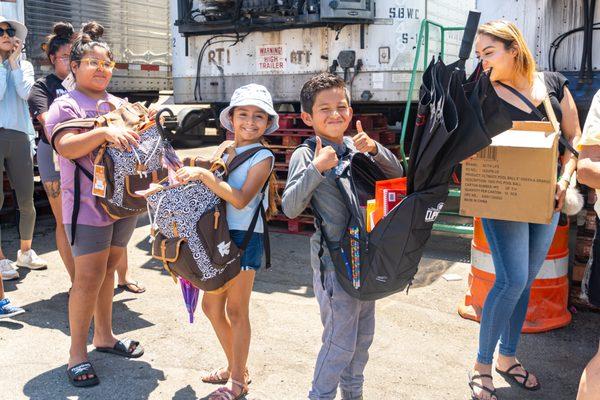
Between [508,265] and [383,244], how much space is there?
106 cm

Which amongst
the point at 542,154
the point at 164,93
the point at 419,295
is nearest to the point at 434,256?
the point at 419,295

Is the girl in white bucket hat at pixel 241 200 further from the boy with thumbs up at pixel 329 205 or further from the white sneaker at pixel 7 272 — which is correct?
the white sneaker at pixel 7 272

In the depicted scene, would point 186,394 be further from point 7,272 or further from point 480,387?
point 7,272

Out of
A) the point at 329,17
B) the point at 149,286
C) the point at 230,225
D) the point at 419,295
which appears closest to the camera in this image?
the point at 230,225

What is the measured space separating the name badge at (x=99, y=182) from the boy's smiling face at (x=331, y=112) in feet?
4.30

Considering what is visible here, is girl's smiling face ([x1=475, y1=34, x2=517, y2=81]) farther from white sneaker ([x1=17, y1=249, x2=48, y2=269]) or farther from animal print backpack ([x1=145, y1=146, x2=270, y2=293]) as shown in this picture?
white sneaker ([x1=17, y1=249, x2=48, y2=269])

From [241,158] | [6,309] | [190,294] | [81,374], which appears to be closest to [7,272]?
[6,309]

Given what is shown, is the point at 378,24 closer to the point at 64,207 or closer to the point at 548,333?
the point at 548,333

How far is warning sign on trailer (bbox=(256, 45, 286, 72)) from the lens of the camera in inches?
307

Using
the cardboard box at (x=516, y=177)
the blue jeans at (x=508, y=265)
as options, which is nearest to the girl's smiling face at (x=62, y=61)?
the cardboard box at (x=516, y=177)

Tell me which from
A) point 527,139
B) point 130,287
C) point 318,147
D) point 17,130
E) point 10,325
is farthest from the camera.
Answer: point 17,130

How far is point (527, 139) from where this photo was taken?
Result: 10.6 feet

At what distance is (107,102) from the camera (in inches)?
153

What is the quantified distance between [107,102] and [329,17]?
3.79 metres
